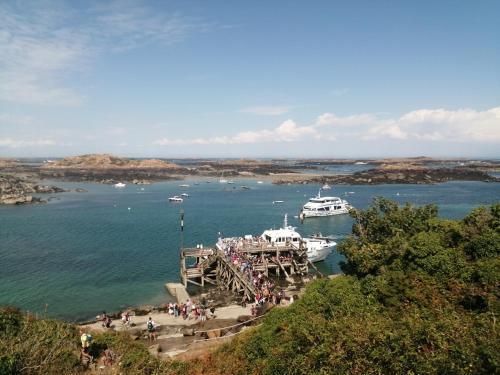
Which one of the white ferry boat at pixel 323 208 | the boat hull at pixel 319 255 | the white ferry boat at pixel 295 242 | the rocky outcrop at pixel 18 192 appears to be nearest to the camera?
the white ferry boat at pixel 295 242

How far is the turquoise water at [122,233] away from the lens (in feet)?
112

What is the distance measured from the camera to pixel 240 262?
36156mm

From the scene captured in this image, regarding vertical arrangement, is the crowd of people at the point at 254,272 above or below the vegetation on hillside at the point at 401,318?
below

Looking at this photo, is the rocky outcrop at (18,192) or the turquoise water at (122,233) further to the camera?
the rocky outcrop at (18,192)

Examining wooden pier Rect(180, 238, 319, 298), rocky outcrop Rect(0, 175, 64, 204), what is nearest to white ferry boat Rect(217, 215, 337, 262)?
wooden pier Rect(180, 238, 319, 298)

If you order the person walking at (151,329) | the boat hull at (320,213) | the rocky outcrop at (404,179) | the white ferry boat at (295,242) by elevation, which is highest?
the rocky outcrop at (404,179)

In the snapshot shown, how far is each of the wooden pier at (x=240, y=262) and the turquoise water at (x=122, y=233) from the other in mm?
2568

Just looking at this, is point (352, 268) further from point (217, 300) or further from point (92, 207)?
point (92, 207)

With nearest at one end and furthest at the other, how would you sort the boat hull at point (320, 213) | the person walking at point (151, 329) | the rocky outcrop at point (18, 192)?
the person walking at point (151, 329), the boat hull at point (320, 213), the rocky outcrop at point (18, 192)

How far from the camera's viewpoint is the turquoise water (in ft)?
112

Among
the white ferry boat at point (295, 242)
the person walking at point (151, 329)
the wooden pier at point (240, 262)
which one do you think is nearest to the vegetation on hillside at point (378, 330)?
the person walking at point (151, 329)

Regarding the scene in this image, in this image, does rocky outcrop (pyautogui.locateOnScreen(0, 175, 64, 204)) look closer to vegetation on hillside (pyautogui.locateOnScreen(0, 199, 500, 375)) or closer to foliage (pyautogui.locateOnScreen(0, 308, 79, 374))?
foliage (pyautogui.locateOnScreen(0, 308, 79, 374))

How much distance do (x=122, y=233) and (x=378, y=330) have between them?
50427mm

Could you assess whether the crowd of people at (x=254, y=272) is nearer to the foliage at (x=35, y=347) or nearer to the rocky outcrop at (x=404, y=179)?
the foliage at (x=35, y=347)
